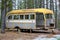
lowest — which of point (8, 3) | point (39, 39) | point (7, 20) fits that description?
point (39, 39)

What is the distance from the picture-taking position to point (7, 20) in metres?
24.6

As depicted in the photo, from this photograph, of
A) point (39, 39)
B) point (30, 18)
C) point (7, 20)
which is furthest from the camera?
point (7, 20)

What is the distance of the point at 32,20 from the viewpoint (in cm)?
2273

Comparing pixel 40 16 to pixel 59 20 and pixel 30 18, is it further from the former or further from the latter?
pixel 59 20

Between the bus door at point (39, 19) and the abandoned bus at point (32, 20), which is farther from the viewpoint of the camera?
the bus door at point (39, 19)

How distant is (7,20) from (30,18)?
10.0 ft

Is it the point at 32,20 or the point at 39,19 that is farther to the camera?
the point at 39,19

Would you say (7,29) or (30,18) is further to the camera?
(7,29)

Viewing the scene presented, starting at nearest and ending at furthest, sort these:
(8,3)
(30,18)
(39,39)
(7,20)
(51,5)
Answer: (39,39) → (8,3) → (30,18) → (7,20) → (51,5)

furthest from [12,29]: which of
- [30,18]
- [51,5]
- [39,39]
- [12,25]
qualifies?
[51,5]

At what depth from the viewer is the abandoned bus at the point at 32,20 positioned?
22625 mm

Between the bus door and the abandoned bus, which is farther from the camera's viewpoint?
the bus door

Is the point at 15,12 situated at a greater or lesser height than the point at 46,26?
greater

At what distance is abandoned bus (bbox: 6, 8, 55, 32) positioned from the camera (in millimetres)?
22625
